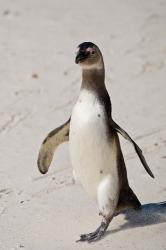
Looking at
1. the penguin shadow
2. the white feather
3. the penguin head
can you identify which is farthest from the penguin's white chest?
the penguin shadow

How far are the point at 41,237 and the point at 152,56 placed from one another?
313 cm

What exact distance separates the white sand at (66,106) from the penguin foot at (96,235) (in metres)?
0.04

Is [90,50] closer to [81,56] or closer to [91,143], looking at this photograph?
[81,56]

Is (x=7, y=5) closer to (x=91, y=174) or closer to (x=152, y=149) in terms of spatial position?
(x=152, y=149)

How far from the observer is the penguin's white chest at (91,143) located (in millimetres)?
3650

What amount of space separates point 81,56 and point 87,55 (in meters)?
0.03

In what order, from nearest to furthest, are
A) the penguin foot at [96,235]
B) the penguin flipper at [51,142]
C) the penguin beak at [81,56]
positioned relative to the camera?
the penguin beak at [81,56] < the penguin foot at [96,235] < the penguin flipper at [51,142]

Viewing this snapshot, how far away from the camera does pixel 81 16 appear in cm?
771

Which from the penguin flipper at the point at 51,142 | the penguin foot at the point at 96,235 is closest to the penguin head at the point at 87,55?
the penguin flipper at the point at 51,142

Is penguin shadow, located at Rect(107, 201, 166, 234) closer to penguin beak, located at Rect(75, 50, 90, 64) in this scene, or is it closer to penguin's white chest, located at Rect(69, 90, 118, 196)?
penguin's white chest, located at Rect(69, 90, 118, 196)

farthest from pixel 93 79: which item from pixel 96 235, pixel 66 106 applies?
pixel 66 106

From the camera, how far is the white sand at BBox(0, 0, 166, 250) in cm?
395

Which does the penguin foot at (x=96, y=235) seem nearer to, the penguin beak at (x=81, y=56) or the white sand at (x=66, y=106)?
the white sand at (x=66, y=106)

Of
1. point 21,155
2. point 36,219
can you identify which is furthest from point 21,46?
point 36,219
